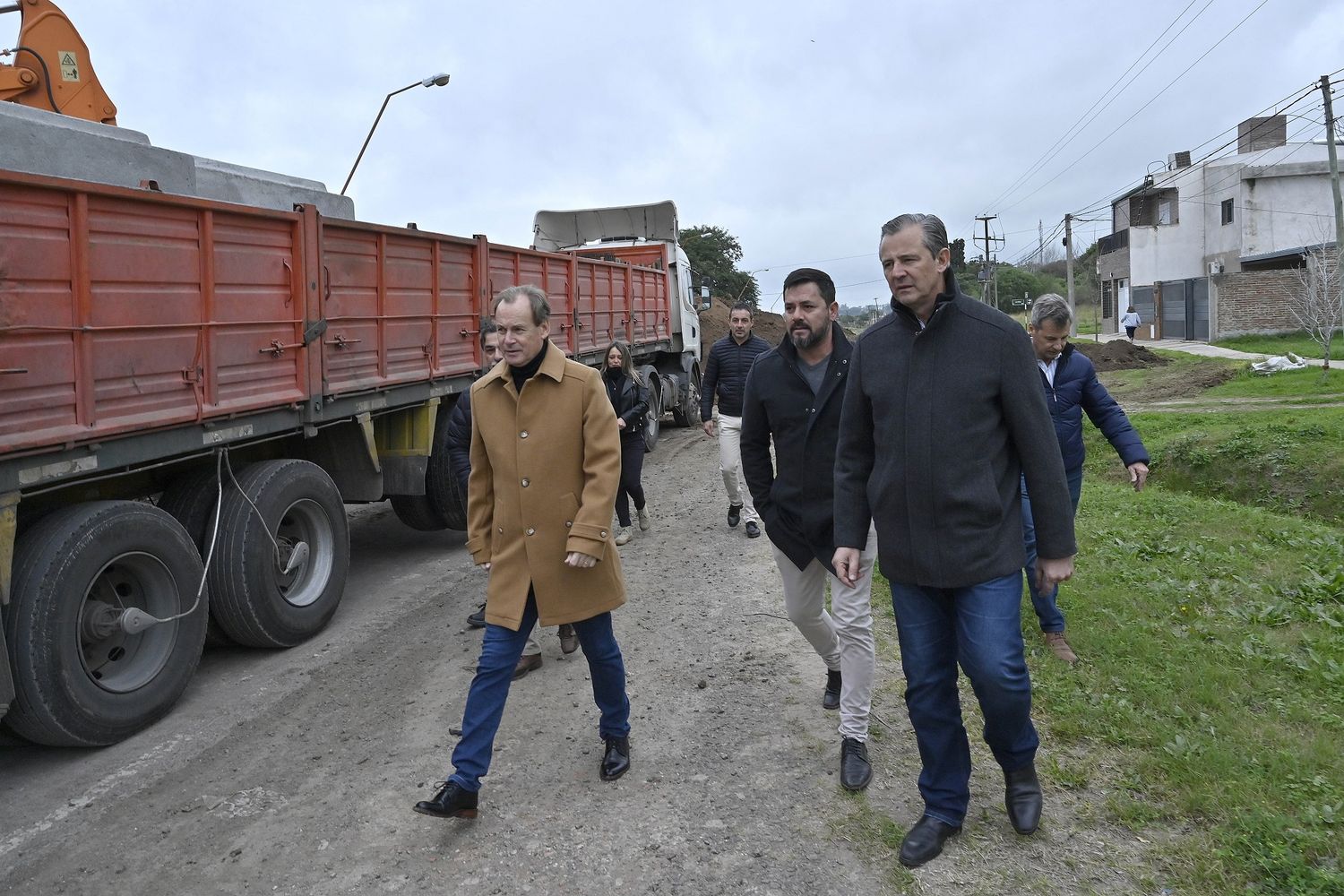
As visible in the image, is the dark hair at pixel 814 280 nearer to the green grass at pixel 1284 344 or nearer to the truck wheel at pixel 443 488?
the truck wheel at pixel 443 488

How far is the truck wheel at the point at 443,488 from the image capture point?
840 centimetres

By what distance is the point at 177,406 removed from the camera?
5.25m

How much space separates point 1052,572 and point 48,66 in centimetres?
721

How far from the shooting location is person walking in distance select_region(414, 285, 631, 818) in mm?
3645

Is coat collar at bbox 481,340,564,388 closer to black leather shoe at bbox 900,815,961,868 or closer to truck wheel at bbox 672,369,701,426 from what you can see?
black leather shoe at bbox 900,815,961,868

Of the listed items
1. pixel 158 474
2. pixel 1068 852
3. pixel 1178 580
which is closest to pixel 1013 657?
pixel 1068 852

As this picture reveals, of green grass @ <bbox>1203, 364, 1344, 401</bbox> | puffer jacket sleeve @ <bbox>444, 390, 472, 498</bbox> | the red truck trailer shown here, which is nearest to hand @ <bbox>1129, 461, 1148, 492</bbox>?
puffer jacket sleeve @ <bbox>444, 390, 472, 498</bbox>

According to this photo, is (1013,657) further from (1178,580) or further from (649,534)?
(649,534)

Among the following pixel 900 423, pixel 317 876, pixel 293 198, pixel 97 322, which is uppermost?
pixel 293 198

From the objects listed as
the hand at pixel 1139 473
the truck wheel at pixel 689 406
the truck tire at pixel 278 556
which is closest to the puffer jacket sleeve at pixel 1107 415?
the hand at pixel 1139 473

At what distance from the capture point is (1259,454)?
1086 centimetres

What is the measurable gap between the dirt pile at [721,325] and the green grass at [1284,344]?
1308 cm

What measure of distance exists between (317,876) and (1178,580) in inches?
211

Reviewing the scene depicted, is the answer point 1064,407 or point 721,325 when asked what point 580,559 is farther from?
point 721,325
